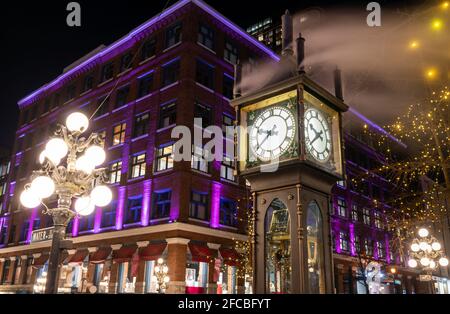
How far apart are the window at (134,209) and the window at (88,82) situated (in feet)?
45.1

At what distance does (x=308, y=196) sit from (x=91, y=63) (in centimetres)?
3467

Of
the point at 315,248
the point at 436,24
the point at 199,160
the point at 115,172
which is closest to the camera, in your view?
the point at 315,248

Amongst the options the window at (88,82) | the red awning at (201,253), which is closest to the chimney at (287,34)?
the red awning at (201,253)

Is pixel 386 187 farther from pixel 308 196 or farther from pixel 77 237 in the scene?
pixel 308 196

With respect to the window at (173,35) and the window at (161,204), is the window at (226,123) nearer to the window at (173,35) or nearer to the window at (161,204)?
the window at (161,204)

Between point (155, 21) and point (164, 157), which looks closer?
point (164, 157)

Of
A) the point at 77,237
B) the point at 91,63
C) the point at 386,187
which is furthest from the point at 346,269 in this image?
the point at 91,63

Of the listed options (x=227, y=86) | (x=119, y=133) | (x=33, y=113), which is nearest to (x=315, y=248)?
(x=227, y=86)

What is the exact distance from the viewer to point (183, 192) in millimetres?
23453

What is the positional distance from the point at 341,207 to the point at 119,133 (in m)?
24.8

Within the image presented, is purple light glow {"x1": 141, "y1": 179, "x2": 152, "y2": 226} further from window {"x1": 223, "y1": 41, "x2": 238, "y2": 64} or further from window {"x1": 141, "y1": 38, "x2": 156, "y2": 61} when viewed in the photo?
window {"x1": 223, "y1": 41, "x2": 238, "y2": 64}

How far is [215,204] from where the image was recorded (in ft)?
83.0

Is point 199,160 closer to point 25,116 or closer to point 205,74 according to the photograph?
point 205,74

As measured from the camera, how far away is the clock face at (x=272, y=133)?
4754 millimetres
